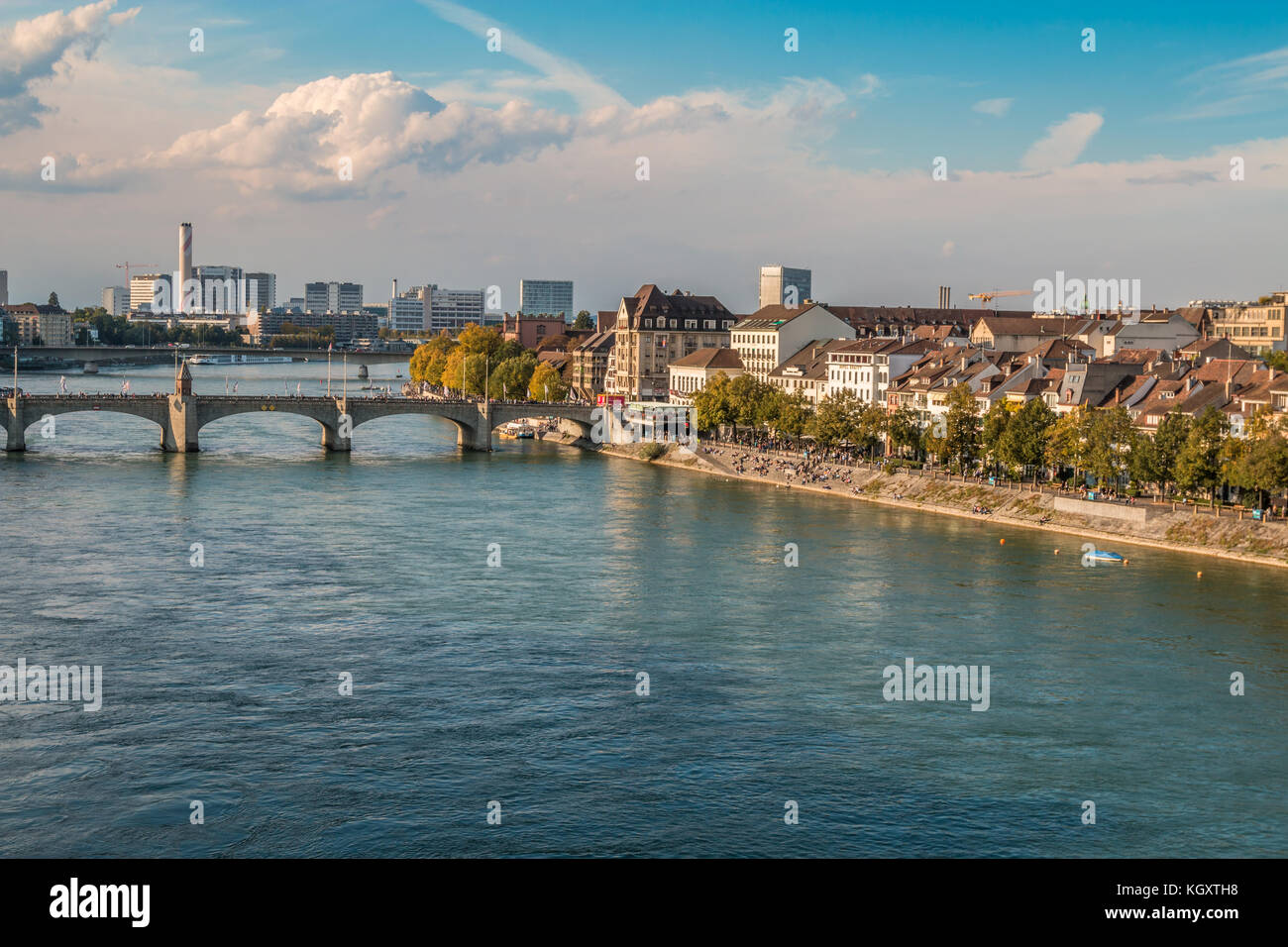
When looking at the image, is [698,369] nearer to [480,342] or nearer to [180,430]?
[180,430]

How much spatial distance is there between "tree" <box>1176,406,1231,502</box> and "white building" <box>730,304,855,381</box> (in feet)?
156

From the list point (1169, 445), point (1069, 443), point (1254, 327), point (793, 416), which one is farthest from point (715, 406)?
point (1169, 445)

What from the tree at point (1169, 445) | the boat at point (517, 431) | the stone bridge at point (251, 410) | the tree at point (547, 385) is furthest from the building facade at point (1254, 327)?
the tree at point (547, 385)

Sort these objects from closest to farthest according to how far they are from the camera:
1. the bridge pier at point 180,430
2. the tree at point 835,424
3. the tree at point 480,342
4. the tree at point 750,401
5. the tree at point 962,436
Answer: the tree at point 962,436
the tree at point 835,424
the bridge pier at point 180,430
the tree at point 750,401
the tree at point 480,342

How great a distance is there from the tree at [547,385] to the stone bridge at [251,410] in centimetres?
2115

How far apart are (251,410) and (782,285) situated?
81276 mm

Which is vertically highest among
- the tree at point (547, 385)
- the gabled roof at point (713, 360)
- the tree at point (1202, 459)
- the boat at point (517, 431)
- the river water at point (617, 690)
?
the gabled roof at point (713, 360)

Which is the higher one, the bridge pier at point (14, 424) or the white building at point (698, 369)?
the white building at point (698, 369)

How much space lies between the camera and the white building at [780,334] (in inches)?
4008

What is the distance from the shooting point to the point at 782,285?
502ft

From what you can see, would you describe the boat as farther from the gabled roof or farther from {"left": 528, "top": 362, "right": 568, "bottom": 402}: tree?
the gabled roof

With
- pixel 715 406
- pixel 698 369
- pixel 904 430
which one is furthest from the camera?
pixel 698 369

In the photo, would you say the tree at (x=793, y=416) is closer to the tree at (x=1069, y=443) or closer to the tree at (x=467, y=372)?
the tree at (x=1069, y=443)

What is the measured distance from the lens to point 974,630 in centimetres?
3681
